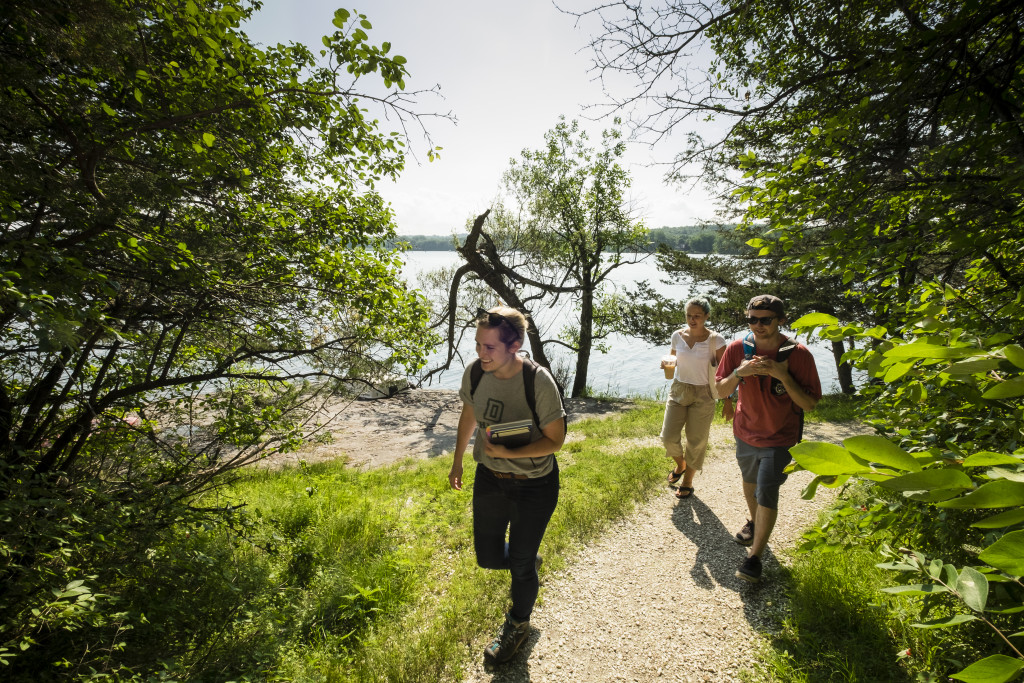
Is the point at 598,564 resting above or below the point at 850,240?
below

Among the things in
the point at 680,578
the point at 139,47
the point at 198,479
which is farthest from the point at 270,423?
the point at 680,578

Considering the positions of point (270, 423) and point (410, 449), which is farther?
point (410, 449)

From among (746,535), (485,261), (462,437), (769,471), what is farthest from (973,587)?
(485,261)

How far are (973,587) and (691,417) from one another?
4.34 metres

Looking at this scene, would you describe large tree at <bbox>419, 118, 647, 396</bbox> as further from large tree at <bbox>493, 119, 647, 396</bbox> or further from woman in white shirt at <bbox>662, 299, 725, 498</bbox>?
woman in white shirt at <bbox>662, 299, 725, 498</bbox>

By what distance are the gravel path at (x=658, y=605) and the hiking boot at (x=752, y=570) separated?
0.27 feet

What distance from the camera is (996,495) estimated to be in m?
0.56

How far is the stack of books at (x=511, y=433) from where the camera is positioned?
2658 mm

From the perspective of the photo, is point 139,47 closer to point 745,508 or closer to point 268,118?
point 268,118

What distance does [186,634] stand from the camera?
9.54 feet

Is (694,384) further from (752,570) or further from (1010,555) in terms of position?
(1010,555)

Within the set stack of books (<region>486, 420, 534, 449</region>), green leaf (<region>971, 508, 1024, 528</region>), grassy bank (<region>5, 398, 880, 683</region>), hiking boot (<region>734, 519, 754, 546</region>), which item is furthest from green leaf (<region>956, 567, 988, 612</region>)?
hiking boot (<region>734, 519, 754, 546</region>)

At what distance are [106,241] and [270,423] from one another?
1.82 meters

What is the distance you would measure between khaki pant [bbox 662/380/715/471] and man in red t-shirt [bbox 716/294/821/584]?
3.60 feet
